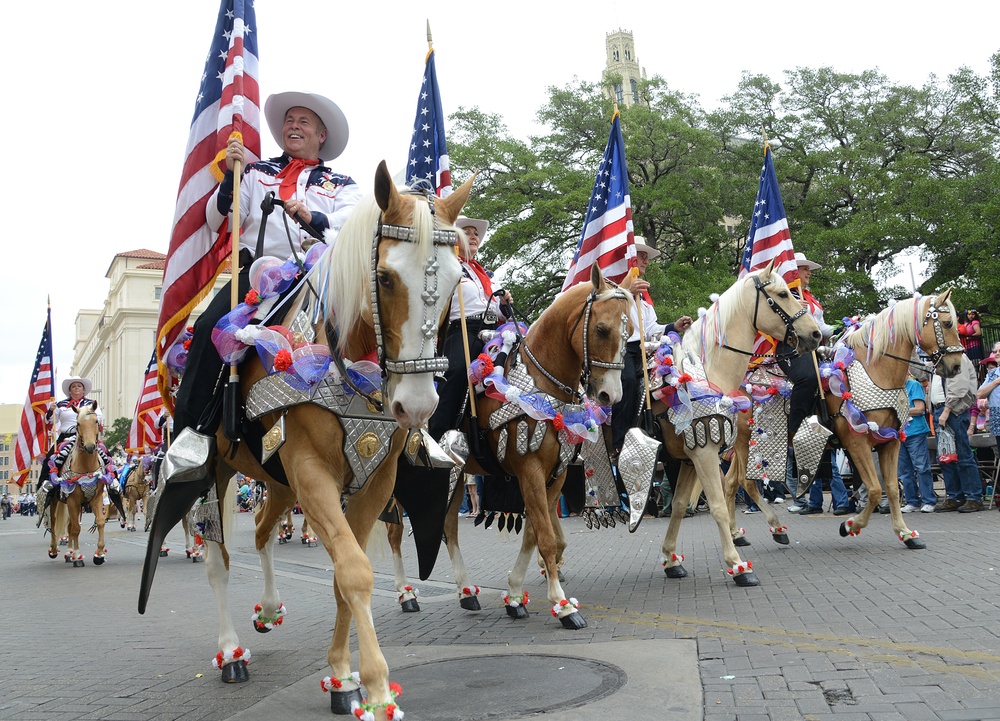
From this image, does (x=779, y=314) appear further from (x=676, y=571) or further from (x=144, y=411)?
(x=144, y=411)

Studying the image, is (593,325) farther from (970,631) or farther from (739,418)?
(739,418)

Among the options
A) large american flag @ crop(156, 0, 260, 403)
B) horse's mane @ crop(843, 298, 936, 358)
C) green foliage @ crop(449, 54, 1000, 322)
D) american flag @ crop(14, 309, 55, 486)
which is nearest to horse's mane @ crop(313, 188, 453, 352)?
large american flag @ crop(156, 0, 260, 403)

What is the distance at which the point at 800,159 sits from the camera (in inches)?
1212

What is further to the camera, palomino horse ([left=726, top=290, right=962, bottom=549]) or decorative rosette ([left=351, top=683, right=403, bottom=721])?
palomino horse ([left=726, top=290, right=962, bottom=549])

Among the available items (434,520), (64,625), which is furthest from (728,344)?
(64,625)

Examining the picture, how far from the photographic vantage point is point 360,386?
3936 millimetres

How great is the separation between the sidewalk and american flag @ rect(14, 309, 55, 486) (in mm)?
7048

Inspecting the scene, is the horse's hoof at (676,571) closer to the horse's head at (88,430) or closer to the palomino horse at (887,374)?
the palomino horse at (887,374)

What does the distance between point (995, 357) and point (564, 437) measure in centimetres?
1003

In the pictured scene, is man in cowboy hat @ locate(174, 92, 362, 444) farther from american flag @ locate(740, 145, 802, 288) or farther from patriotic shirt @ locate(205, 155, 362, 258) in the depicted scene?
american flag @ locate(740, 145, 802, 288)

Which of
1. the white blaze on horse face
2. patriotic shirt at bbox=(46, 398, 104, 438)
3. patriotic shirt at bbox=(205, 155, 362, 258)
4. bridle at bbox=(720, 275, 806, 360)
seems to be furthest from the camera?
patriotic shirt at bbox=(46, 398, 104, 438)

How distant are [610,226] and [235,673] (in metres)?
5.57

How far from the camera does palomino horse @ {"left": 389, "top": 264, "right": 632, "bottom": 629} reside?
20.0 ft

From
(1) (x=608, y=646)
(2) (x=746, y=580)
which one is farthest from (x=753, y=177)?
(1) (x=608, y=646)
